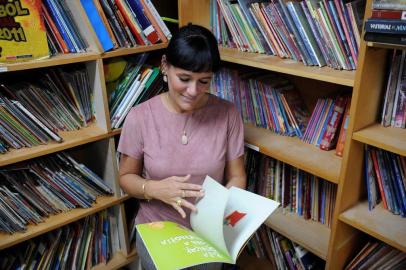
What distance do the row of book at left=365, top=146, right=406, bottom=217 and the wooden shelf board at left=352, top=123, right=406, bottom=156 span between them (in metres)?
0.09

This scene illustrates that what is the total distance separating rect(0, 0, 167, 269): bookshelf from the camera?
1.33 metres

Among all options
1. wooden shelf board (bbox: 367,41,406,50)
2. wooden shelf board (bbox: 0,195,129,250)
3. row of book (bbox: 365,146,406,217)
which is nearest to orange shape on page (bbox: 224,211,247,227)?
row of book (bbox: 365,146,406,217)

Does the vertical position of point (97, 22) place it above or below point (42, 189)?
above

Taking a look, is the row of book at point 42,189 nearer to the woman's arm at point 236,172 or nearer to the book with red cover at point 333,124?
the woman's arm at point 236,172

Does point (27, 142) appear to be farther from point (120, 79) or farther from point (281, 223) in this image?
point (281, 223)

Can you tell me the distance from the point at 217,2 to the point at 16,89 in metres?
0.93

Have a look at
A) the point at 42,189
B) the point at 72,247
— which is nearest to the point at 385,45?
the point at 42,189

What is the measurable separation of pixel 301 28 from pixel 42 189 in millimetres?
1199

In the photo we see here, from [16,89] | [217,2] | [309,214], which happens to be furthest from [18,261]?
[217,2]

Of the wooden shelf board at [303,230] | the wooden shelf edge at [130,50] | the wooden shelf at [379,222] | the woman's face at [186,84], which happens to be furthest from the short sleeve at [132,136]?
the wooden shelf at [379,222]

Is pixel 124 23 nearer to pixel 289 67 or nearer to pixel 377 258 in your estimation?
pixel 289 67

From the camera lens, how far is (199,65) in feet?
3.74

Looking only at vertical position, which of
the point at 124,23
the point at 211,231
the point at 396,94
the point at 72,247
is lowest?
the point at 72,247

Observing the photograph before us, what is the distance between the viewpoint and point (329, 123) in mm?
1355
